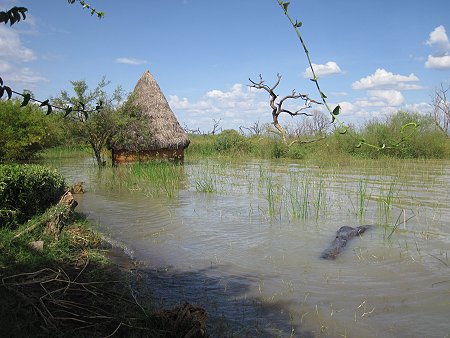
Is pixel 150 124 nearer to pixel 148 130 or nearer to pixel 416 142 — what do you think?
pixel 148 130

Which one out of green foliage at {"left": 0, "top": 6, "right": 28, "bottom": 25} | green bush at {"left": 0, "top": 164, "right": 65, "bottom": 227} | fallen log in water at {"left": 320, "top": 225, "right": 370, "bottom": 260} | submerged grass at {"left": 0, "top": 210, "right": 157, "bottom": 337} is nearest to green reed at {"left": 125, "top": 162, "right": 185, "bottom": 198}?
green bush at {"left": 0, "top": 164, "right": 65, "bottom": 227}

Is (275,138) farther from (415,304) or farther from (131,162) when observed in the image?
(415,304)

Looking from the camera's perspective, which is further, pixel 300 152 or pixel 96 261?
pixel 300 152

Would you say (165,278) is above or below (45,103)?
below

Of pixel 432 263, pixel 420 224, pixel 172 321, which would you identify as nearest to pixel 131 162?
pixel 420 224

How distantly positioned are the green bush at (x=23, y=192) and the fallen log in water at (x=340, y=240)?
4.25m

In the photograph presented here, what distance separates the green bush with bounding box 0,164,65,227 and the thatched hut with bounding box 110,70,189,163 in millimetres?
9413

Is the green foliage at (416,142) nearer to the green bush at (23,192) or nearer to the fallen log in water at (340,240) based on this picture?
the fallen log in water at (340,240)

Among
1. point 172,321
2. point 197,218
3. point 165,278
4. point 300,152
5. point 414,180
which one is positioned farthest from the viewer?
point 300,152

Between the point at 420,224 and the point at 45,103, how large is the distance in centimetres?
687

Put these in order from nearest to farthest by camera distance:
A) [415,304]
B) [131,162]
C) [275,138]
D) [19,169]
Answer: [415,304]
[19,169]
[131,162]
[275,138]

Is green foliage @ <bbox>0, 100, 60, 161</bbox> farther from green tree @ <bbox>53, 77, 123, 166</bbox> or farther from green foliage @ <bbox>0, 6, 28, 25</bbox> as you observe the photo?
green foliage @ <bbox>0, 6, 28, 25</bbox>

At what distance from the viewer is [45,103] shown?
6.79 ft

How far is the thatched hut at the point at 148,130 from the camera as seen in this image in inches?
665
